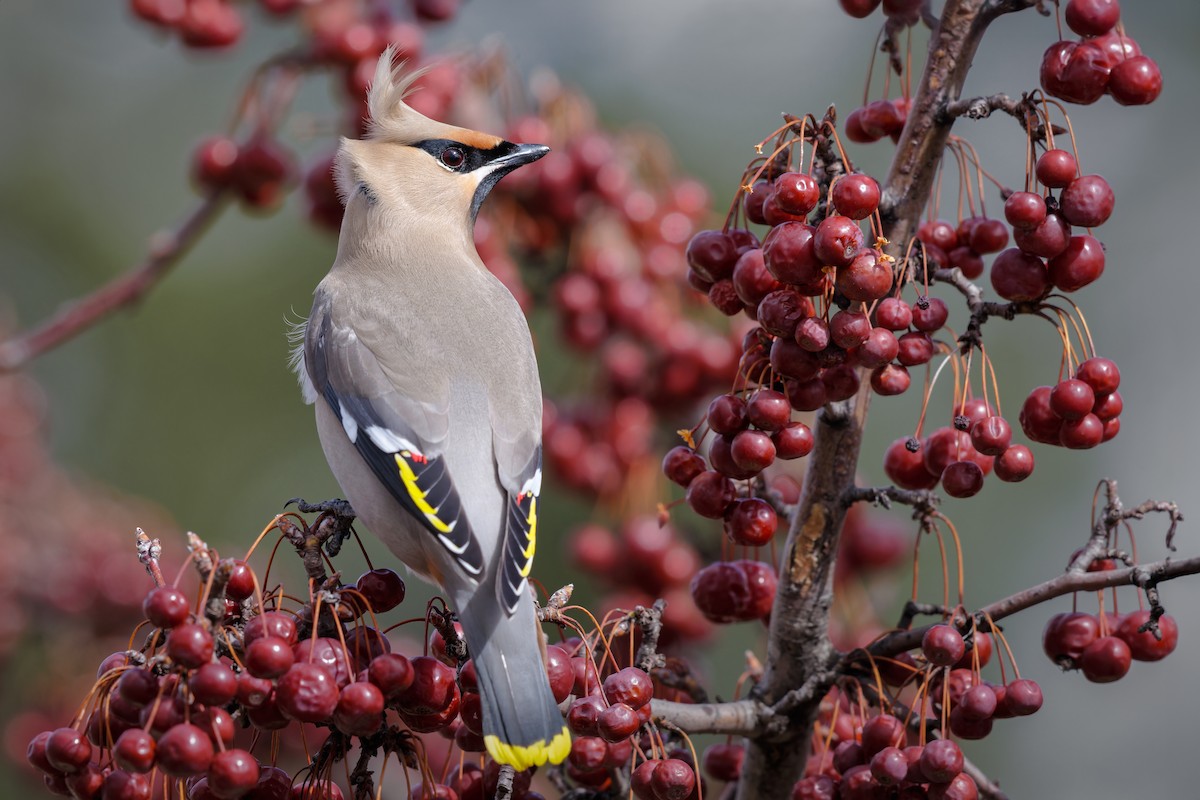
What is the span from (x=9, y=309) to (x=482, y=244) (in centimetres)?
211

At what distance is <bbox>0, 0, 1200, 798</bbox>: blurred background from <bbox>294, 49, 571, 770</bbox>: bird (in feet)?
8.56

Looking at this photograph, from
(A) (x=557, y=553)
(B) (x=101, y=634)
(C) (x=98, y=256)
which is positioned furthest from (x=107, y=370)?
(B) (x=101, y=634)

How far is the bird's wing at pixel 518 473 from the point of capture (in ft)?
8.27

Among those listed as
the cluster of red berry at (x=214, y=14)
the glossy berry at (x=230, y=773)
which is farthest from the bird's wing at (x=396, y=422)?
the cluster of red berry at (x=214, y=14)

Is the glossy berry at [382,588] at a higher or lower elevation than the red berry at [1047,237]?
lower

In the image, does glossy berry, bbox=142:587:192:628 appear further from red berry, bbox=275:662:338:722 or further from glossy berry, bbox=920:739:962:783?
glossy berry, bbox=920:739:962:783

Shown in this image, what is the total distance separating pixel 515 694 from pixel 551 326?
4.69 m

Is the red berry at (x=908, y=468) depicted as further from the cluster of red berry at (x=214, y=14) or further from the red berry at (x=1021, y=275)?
the cluster of red berry at (x=214, y=14)

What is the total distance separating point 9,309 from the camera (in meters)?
5.16

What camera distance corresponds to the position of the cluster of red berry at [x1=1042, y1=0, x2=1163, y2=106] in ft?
7.45

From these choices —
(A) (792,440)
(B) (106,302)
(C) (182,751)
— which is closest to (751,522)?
(A) (792,440)

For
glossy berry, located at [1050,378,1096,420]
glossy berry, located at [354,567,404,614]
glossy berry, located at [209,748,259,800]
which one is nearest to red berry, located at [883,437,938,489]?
glossy berry, located at [1050,378,1096,420]

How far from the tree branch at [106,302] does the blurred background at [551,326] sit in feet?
8.93

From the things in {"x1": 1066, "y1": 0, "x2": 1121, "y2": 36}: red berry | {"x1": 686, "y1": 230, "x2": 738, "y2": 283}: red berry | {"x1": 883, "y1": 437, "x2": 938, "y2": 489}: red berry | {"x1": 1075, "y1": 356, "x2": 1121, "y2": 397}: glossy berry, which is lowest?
{"x1": 883, "y1": 437, "x2": 938, "y2": 489}: red berry
